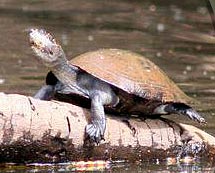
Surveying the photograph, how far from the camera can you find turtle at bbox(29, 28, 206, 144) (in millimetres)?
5637

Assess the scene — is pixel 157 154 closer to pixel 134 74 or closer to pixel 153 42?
pixel 134 74

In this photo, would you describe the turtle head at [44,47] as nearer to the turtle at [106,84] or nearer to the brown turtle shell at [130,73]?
the turtle at [106,84]

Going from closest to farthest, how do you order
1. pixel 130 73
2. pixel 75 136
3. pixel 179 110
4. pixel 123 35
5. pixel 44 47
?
pixel 75 136
pixel 44 47
pixel 130 73
pixel 179 110
pixel 123 35

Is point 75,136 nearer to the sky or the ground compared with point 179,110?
nearer to the ground

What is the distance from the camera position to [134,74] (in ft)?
19.1

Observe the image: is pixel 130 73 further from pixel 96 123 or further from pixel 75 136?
pixel 75 136

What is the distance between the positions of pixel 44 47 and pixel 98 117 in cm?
57

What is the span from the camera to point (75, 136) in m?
5.51

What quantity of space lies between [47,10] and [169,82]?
897cm

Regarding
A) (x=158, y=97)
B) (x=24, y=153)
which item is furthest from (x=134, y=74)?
(x=24, y=153)

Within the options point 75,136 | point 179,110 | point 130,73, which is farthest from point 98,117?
point 179,110

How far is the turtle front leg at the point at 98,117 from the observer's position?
18.1 feet

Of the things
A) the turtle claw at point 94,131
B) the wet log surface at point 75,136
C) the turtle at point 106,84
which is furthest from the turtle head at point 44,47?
the turtle claw at point 94,131

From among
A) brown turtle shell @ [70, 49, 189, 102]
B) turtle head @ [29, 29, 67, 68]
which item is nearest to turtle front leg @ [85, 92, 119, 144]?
brown turtle shell @ [70, 49, 189, 102]
